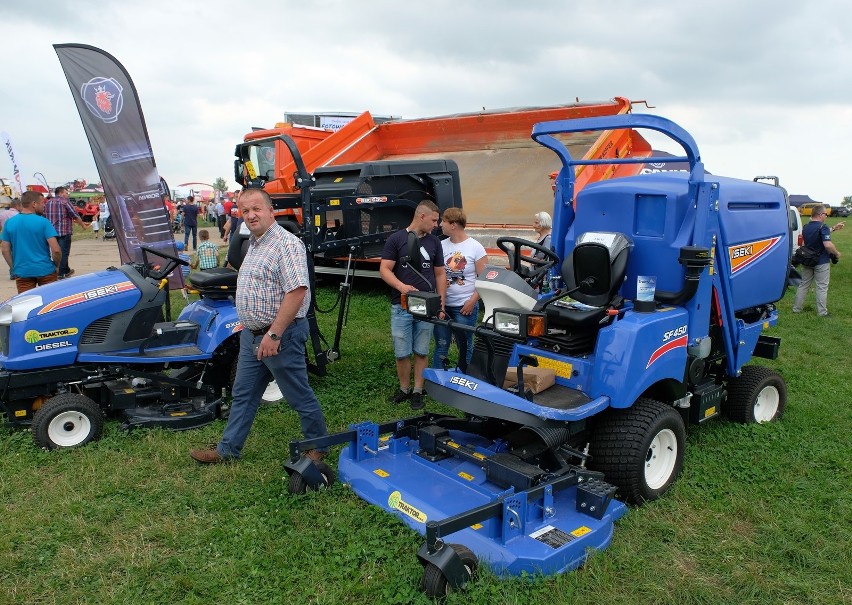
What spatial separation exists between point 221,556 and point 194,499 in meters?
0.62

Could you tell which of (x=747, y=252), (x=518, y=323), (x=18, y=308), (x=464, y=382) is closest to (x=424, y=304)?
(x=464, y=382)

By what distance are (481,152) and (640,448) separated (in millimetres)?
6588

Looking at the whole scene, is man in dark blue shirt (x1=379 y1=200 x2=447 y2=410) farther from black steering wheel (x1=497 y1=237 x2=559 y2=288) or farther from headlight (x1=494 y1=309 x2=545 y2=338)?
headlight (x1=494 y1=309 x2=545 y2=338)

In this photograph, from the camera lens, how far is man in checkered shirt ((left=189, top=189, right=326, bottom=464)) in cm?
359

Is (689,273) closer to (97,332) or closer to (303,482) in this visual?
(303,482)

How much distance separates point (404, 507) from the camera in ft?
10.6

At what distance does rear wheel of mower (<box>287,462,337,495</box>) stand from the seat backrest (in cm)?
175

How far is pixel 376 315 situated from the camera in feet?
27.4

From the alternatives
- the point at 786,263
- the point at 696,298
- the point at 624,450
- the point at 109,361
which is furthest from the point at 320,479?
the point at 786,263

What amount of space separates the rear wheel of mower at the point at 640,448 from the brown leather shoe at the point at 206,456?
2214mm

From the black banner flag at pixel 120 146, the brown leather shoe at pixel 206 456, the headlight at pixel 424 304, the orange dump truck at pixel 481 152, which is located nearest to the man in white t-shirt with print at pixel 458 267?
the headlight at pixel 424 304

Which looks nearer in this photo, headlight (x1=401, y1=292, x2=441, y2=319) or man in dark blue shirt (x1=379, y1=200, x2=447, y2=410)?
headlight (x1=401, y1=292, x2=441, y2=319)

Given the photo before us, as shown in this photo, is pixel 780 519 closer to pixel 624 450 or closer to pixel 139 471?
pixel 624 450

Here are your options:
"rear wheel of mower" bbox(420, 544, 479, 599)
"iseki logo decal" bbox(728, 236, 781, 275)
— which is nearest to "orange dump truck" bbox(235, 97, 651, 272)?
"iseki logo decal" bbox(728, 236, 781, 275)
